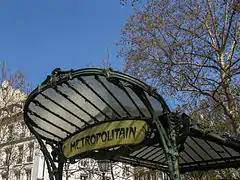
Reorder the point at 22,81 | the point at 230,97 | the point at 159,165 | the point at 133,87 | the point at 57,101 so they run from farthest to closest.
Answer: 1. the point at 22,81
2. the point at 230,97
3. the point at 159,165
4. the point at 57,101
5. the point at 133,87

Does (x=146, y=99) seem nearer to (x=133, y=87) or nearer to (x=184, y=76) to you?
(x=133, y=87)

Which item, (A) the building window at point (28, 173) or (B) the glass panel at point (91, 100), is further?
(A) the building window at point (28, 173)

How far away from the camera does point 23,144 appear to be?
29.0m

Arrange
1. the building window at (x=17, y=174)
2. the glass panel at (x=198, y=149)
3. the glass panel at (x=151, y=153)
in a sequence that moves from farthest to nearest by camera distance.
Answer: the building window at (x=17, y=174)
the glass panel at (x=151, y=153)
the glass panel at (x=198, y=149)

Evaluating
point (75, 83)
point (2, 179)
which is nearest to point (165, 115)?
Answer: point (75, 83)

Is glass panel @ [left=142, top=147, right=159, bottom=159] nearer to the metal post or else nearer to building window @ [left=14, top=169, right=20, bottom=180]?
the metal post

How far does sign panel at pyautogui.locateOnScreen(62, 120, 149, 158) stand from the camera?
4696 mm

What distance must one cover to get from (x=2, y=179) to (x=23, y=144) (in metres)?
4.40

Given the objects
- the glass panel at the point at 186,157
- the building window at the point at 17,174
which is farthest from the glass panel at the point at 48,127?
the building window at the point at 17,174

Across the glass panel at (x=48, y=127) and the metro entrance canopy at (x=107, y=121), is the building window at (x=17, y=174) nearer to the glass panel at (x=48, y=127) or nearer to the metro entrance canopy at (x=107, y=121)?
the metro entrance canopy at (x=107, y=121)

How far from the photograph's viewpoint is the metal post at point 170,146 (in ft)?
13.2

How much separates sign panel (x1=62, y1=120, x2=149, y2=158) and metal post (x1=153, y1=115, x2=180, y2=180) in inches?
14.5

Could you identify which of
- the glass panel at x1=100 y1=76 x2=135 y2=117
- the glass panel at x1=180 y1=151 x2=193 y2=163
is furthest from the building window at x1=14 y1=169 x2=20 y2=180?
the glass panel at x1=100 y1=76 x2=135 y2=117

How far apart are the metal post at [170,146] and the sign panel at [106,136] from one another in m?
0.37
